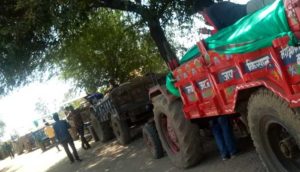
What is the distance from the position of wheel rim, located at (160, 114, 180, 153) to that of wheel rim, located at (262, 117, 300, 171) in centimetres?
336

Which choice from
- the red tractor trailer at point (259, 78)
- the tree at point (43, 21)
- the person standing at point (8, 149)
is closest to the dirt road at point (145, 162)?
the red tractor trailer at point (259, 78)

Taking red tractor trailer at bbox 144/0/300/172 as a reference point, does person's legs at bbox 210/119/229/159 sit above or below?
below

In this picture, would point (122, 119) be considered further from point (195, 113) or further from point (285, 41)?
point (285, 41)

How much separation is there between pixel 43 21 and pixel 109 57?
12598mm

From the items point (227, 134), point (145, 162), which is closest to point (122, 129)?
point (145, 162)

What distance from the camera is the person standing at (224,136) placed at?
8078mm

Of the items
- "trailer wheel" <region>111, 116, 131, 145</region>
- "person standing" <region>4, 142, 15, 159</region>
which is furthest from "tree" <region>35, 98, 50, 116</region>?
"trailer wheel" <region>111, 116, 131, 145</region>

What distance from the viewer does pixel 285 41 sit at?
449 centimetres

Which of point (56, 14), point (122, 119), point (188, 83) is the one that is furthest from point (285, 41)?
point (122, 119)

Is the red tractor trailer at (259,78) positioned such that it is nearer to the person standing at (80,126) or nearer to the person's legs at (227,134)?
the person's legs at (227,134)

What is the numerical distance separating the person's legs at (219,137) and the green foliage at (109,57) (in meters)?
16.4

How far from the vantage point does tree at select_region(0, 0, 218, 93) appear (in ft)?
43.2

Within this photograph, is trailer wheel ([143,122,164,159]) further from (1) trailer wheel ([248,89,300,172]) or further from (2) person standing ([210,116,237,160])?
(1) trailer wheel ([248,89,300,172])

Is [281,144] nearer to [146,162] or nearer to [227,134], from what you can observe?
[227,134]
